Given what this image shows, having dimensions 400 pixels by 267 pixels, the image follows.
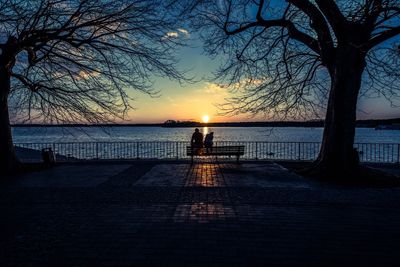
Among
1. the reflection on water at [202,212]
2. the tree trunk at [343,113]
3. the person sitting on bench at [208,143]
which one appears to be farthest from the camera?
the person sitting on bench at [208,143]

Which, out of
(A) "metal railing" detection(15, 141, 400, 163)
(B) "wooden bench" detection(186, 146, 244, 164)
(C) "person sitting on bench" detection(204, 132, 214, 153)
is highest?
(C) "person sitting on bench" detection(204, 132, 214, 153)

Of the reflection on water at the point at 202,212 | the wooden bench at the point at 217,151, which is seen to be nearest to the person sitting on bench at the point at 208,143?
the wooden bench at the point at 217,151

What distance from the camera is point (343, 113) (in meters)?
9.91

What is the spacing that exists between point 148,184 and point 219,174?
2.88m

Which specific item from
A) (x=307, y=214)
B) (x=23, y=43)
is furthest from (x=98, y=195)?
(x=23, y=43)

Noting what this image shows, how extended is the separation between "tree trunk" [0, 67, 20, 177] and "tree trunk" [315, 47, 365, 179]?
12066mm

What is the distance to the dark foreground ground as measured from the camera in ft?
12.9

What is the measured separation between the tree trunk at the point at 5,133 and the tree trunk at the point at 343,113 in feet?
39.6

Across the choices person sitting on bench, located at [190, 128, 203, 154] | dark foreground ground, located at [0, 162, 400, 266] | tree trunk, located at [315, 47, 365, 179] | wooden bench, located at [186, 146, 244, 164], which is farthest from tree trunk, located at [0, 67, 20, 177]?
tree trunk, located at [315, 47, 365, 179]

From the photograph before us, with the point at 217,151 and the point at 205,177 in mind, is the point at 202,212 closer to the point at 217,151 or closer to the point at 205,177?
the point at 205,177

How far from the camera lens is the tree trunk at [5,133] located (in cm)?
1080

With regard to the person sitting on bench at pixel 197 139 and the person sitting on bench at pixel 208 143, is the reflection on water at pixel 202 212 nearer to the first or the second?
the person sitting on bench at pixel 208 143

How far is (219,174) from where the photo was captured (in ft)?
33.9

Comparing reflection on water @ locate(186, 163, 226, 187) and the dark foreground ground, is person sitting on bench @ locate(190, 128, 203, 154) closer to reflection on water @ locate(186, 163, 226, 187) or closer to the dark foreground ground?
reflection on water @ locate(186, 163, 226, 187)
